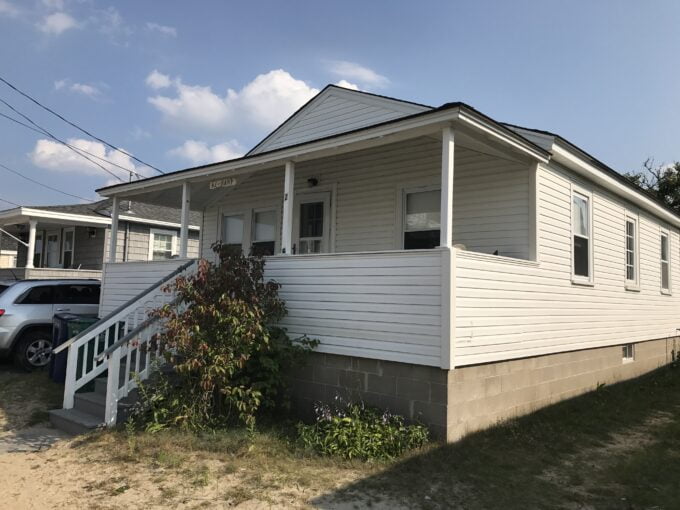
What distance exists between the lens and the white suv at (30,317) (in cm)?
989

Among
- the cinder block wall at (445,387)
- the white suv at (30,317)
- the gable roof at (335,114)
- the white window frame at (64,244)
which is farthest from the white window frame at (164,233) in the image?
the cinder block wall at (445,387)

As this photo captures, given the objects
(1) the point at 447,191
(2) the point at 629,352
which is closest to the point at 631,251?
(2) the point at 629,352

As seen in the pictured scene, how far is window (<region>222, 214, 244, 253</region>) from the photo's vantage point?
38.0 ft

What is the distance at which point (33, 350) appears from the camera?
10078 mm

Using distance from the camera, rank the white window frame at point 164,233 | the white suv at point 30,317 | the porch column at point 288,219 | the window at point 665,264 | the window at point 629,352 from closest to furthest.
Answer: the porch column at point 288,219 → the white suv at point 30,317 → the window at point 629,352 → the window at point 665,264 → the white window frame at point 164,233

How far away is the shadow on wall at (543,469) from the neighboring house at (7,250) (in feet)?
85.8

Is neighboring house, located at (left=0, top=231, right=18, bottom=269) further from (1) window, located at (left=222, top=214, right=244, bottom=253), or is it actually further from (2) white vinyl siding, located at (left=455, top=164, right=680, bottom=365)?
(2) white vinyl siding, located at (left=455, top=164, right=680, bottom=365)

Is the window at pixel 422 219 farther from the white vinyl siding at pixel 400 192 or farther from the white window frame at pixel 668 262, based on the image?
the white window frame at pixel 668 262

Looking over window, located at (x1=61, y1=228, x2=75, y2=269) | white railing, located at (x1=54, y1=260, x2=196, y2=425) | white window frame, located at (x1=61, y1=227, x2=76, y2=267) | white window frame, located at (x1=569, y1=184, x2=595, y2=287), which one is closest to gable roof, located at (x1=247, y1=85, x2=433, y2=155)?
white window frame, located at (x1=569, y1=184, x2=595, y2=287)

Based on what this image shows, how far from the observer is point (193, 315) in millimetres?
6281

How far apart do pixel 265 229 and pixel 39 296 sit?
4446 millimetres

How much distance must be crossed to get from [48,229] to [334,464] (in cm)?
1727

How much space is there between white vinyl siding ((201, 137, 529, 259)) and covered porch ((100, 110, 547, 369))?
0.02 metres

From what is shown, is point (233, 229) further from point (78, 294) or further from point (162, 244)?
point (162, 244)
